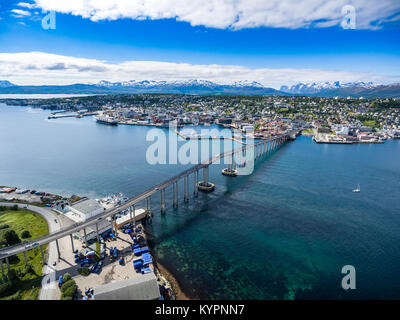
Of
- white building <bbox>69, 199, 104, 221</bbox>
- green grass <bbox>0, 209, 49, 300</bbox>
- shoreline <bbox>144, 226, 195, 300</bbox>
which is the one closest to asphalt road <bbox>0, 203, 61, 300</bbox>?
green grass <bbox>0, 209, 49, 300</bbox>

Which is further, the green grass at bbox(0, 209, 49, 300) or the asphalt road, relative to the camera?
the green grass at bbox(0, 209, 49, 300)

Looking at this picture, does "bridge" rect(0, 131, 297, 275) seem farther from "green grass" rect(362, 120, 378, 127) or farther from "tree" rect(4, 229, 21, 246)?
"green grass" rect(362, 120, 378, 127)

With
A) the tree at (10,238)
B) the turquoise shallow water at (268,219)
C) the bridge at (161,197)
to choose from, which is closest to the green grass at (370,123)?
the turquoise shallow water at (268,219)

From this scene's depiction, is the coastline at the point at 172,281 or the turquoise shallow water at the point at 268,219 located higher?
the turquoise shallow water at the point at 268,219

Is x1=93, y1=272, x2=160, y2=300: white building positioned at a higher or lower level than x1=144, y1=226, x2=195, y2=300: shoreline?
higher

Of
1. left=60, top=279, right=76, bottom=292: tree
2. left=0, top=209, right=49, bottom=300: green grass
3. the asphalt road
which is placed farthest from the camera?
left=0, top=209, right=49, bottom=300: green grass

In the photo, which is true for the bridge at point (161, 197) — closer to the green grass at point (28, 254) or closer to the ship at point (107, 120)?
the green grass at point (28, 254)
